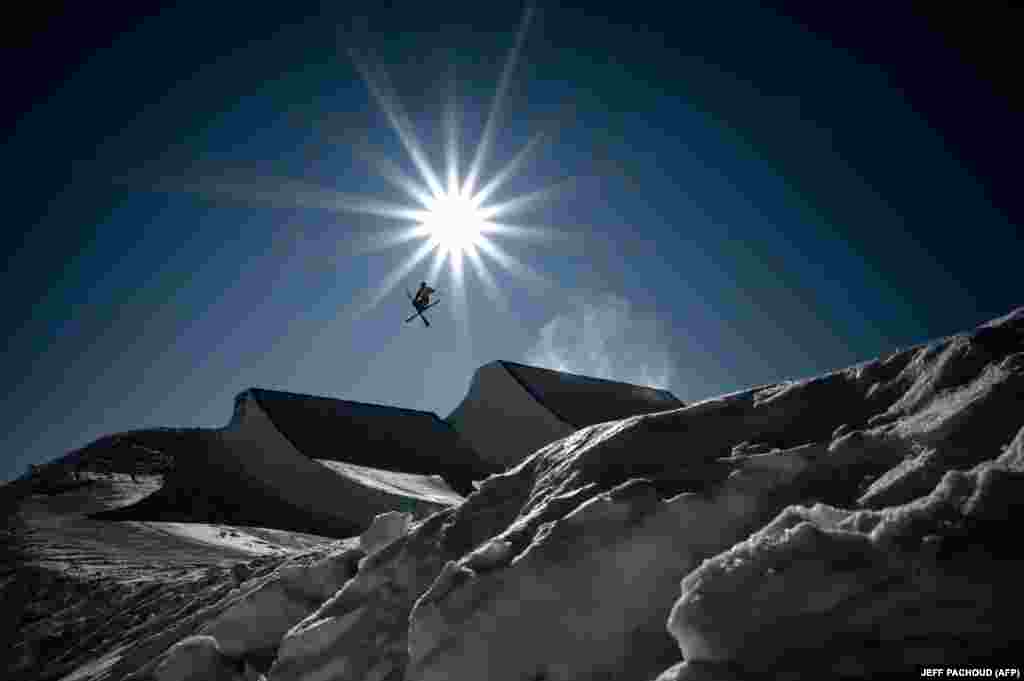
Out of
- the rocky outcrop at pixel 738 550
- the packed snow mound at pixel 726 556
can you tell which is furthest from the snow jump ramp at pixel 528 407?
the rocky outcrop at pixel 738 550

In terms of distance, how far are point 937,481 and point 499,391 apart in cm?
1870

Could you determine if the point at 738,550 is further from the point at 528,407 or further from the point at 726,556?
the point at 528,407

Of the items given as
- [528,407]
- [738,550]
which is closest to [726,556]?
[738,550]

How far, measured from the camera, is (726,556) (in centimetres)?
141

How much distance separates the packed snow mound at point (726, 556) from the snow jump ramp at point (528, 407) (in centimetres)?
1496

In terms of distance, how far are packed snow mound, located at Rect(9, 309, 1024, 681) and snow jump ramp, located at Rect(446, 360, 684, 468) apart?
589 inches

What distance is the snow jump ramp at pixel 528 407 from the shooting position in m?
18.4

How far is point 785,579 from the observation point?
1307 millimetres

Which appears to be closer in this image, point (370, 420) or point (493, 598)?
point (493, 598)

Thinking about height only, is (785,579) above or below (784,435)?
below

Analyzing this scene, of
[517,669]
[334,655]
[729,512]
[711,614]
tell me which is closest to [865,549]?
[711,614]

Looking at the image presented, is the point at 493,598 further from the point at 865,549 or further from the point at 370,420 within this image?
the point at 370,420

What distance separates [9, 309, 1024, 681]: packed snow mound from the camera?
47.4 inches

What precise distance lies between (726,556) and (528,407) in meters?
17.5
